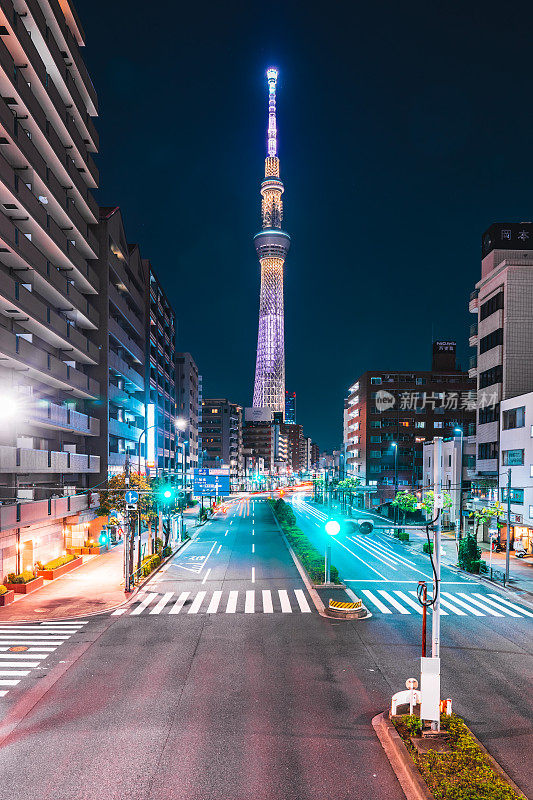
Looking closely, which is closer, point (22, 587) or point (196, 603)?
point (196, 603)

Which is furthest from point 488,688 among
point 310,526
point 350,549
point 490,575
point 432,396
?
point 432,396

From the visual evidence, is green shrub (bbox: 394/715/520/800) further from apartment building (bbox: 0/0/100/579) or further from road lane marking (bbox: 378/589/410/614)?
Answer: apartment building (bbox: 0/0/100/579)

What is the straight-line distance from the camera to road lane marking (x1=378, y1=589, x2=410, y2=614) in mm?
28567

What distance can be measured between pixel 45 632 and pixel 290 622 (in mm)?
11022

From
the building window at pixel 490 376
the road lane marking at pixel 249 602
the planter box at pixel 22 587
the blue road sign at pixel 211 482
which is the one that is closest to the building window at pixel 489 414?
the building window at pixel 490 376

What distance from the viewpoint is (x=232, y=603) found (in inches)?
1167

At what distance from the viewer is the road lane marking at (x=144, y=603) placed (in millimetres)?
27891

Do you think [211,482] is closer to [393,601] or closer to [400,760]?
[393,601]

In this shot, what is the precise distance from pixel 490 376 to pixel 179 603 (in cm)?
4167

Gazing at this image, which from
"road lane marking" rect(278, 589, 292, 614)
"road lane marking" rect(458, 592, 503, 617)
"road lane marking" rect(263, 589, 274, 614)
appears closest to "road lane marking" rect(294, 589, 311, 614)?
"road lane marking" rect(278, 589, 292, 614)

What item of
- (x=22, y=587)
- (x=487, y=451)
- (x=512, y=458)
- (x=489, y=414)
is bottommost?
(x=22, y=587)

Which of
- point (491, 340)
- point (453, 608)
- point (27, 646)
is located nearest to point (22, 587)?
point (27, 646)

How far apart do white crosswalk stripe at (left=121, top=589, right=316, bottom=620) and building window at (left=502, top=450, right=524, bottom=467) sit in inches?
1049

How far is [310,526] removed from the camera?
7781cm
